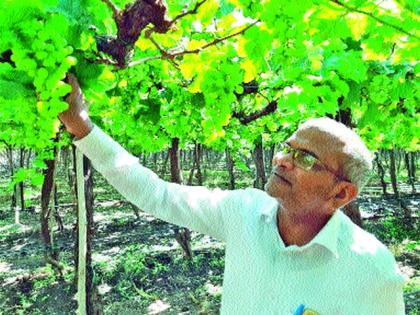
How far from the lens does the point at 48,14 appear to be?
1.37 m

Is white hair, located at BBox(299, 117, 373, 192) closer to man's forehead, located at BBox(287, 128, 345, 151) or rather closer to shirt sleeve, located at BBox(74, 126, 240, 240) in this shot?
man's forehead, located at BBox(287, 128, 345, 151)

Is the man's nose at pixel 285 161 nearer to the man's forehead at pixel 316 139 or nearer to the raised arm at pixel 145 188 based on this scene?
the man's forehead at pixel 316 139

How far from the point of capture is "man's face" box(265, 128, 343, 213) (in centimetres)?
217

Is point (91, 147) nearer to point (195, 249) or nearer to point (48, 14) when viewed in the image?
point (48, 14)

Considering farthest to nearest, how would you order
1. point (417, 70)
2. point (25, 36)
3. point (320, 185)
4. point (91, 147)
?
point (417, 70), point (320, 185), point (91, 147), point (25, 36)

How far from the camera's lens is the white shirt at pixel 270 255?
1.95m

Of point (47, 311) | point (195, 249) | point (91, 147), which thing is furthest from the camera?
point (195, 249)

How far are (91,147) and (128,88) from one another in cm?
214

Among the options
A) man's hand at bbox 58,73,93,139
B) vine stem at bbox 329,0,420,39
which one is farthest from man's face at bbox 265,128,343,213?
man's hand at bbox 58,73,93,139

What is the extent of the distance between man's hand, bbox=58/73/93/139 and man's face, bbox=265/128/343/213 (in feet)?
2.92

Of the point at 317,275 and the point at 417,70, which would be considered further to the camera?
the point at 417,70

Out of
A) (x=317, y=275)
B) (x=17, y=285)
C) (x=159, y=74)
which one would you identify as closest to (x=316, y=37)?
(x=317, y=275)

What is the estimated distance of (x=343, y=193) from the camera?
224 cm

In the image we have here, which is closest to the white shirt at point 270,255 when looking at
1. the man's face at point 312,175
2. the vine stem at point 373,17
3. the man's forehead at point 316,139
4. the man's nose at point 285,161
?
the man's face at point 312,175
